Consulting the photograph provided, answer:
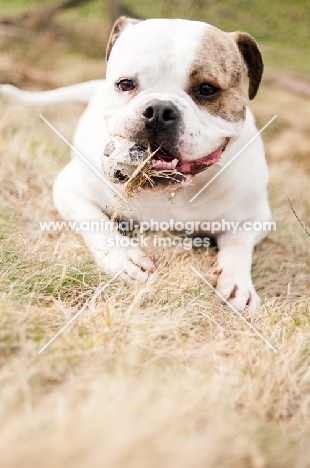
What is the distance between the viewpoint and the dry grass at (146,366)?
1323 mm

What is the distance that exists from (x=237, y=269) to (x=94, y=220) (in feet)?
2.25

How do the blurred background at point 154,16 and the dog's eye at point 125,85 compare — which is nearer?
the dog's eye at point 125,85

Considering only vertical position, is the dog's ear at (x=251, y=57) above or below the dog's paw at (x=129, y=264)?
above

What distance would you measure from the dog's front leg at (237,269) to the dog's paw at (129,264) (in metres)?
0.32

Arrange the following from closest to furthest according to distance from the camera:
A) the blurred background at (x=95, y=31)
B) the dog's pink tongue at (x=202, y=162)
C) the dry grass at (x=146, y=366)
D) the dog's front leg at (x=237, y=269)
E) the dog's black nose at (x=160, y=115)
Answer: the dry grass at (x=146, y=366), the dog's black nose at (x=160, y=115), the dog's pink tongue at (x=202, y=162), the dog's front leg at (x=237, y=269), the blurred background at (x=95, y=31)

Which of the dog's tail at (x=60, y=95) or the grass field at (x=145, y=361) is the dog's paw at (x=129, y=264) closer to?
the grass field at (x=145, y=361)

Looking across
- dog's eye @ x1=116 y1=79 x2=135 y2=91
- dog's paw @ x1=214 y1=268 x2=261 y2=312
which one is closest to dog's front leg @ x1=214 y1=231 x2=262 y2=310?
dog's paw @ x1=214 y1=268 x2=261 y2=312

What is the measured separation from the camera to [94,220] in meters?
2.71

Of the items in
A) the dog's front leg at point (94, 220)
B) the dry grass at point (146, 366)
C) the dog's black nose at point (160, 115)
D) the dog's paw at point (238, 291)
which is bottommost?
the dog's front leg at point (94, 220)

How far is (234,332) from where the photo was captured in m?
2.07

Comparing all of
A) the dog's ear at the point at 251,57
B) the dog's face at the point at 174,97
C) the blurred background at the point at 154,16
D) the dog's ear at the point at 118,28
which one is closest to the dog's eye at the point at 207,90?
the dog's face at the point at 174,97

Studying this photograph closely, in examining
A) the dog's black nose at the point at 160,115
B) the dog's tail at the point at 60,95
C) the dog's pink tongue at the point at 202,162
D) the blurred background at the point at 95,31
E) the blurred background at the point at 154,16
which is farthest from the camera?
the blurred background at the point at 95,31

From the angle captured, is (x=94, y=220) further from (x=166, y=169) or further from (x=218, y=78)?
(x=218, y=78)

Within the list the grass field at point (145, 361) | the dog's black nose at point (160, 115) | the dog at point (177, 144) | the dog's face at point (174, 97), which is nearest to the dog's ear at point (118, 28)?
the dog at point (177, 144)
